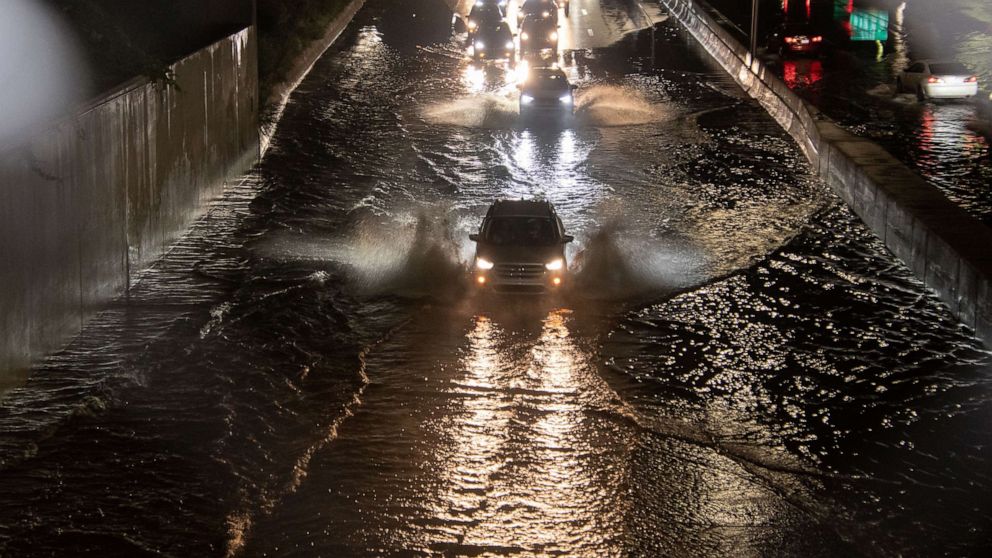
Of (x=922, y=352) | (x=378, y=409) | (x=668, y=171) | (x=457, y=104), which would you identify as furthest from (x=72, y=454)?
(x=457, y=104)

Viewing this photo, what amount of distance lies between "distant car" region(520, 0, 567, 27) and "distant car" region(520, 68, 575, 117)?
11.6 meters

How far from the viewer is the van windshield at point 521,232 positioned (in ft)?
66.1

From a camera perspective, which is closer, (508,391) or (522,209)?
(508,391)

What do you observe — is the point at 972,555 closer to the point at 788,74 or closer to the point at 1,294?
the point at 1,294

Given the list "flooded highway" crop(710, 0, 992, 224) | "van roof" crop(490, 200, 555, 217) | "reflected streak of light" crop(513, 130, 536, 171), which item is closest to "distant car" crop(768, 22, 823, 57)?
"flooded highway" crop(710, 0, 992, 224)

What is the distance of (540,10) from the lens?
49188mm

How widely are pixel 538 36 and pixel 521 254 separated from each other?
91.2 ft

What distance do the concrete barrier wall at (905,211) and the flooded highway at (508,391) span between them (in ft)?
1.40

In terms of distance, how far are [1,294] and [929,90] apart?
3120cm

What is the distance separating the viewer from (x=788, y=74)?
4284 cm

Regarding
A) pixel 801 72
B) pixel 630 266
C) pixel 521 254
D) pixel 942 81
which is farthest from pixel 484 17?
pixel 521 254

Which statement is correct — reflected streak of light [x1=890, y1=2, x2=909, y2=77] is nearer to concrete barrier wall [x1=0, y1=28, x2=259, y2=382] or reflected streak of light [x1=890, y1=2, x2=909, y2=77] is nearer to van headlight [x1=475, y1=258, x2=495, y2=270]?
concrete barrier wall [x1=0, y1=28, x2=259, y2=382]

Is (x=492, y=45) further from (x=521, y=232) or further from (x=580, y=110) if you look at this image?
(x=521, y=232)

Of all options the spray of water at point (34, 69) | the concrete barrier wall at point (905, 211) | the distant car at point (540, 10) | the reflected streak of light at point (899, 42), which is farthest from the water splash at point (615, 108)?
the spray of water at point (34, 69)
